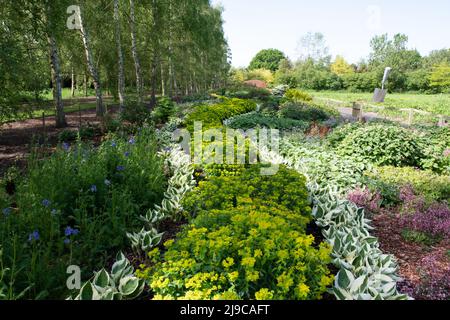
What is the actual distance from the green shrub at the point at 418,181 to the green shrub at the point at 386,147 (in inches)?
21.4

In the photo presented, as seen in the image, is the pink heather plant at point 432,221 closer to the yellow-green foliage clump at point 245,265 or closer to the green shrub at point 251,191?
the green shrub at point 251,191

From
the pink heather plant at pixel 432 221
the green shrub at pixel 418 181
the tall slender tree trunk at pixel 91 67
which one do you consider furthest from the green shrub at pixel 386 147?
the tall slender tree trunk at pixel 91 67

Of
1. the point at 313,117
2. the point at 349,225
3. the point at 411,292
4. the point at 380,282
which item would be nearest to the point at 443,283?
the point at 411,292

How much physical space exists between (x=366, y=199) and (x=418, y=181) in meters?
1.28

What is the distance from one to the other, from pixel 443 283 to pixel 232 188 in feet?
7.45

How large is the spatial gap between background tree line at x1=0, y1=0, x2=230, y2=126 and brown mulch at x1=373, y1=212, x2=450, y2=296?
763 cm

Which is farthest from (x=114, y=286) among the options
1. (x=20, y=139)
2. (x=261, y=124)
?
(x=261, y=124)

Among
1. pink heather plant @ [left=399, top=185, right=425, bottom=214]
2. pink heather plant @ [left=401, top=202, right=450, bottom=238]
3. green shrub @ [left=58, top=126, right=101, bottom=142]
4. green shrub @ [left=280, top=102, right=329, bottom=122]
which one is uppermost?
green shrub @ [left=280, top=102, right=329, bottom=122]

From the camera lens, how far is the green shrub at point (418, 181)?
5330 millimetres

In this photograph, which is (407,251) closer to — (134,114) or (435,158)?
(435,158)

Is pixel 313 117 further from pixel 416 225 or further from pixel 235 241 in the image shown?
pixel 235 241

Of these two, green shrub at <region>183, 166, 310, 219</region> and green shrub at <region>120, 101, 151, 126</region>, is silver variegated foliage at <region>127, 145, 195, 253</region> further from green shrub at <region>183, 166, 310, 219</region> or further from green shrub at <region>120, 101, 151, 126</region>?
green shrub at <region>120, 101, 151, 126</region>

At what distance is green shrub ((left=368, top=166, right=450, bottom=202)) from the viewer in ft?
17.5

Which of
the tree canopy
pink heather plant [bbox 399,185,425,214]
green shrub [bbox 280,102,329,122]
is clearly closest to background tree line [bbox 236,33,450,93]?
the tree canopy
